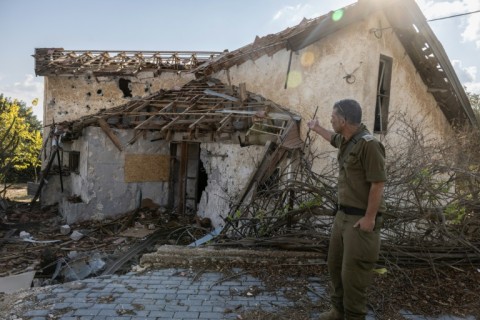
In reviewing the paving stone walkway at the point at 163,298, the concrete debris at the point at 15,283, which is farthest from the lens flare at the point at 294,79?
the concrete debris at the point at 15,283

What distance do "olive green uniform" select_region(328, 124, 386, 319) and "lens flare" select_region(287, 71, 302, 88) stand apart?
5.57 metres

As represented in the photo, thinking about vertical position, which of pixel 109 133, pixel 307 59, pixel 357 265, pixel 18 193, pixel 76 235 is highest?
pixel 307 59

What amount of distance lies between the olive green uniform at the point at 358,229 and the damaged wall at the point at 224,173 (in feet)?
15.6

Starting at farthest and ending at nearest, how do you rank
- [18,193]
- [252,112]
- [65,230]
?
[18,193]
[65,230]
[252,112]

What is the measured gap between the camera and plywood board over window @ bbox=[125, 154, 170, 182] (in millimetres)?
11102

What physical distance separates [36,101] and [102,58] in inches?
150

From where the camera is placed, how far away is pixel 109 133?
10539 millimetres

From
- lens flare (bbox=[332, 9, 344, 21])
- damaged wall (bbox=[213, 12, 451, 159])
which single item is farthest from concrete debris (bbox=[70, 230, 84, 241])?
lens flare (bbox=[332, 9, 344, 21])

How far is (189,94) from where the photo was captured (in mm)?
11266

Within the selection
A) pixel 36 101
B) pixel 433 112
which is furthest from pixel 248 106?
pixel 36 101

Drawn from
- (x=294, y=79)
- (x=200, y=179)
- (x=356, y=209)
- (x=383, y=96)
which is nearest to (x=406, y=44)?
(x=383, y=96)

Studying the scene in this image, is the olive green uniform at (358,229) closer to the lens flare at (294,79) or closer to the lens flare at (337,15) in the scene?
the lens flare at (337,15)

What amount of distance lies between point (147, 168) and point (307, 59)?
627 centimetres

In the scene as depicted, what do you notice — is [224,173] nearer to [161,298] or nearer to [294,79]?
[294,79]
